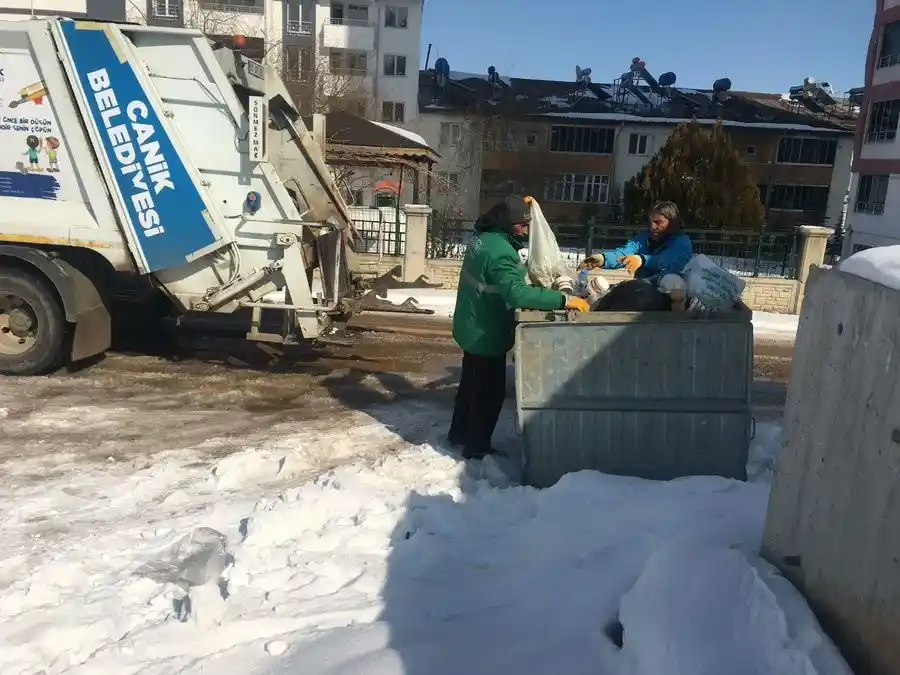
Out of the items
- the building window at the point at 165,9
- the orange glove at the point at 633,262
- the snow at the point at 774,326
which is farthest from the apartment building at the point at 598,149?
the orange glove at the point at 633,262

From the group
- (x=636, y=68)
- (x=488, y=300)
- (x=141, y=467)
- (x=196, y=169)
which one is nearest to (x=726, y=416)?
(x=488, y=300)

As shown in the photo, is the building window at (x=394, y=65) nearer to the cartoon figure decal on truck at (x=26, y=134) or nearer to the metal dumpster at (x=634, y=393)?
the cartoon figure decal on truck at (x=26, y=134)

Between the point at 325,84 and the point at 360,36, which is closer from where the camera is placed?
the point at 325,84

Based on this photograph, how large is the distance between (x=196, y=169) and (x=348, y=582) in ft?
13.1

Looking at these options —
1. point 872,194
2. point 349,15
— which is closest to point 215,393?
point 872,194

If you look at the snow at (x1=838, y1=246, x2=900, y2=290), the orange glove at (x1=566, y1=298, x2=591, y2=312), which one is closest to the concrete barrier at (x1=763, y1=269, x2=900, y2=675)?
the snow at (x1=838, y1=246, x2=900, y2=290)

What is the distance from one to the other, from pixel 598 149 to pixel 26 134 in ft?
103

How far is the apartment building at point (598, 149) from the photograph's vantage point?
3350 cm

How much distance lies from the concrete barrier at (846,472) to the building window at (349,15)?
37998mm

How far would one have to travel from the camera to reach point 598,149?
34656mm

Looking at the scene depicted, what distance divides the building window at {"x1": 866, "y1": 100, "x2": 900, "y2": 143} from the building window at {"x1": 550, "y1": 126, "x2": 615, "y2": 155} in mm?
10700

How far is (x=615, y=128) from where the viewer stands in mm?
34250

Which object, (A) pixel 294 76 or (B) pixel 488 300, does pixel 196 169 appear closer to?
(B) pixel 488 300

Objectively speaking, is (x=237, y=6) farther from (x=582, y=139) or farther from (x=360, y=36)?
(x=582, y=139)
